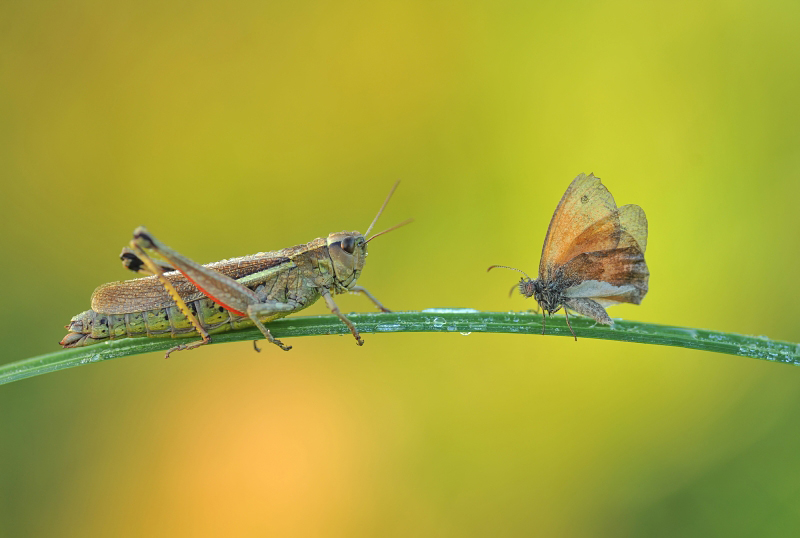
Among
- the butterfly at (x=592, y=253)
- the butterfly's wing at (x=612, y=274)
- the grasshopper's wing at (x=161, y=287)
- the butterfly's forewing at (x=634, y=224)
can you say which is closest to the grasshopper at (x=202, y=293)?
the grasshopper's wing at (x=161, y=287)

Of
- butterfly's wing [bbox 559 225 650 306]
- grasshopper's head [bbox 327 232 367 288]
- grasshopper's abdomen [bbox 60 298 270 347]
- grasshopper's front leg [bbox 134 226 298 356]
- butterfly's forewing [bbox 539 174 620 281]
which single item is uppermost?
butterfly's forewing [bbox 539 174 620 281]

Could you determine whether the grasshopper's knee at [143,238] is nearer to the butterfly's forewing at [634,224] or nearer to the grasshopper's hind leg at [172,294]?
the grasshopper's hind leg at [172,294]

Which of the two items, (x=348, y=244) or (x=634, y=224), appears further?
(x=348, y=244)

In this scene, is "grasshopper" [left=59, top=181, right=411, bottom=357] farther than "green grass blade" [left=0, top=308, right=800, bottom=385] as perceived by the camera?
Yes

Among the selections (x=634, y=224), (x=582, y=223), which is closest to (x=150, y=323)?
(x=582, y=223)

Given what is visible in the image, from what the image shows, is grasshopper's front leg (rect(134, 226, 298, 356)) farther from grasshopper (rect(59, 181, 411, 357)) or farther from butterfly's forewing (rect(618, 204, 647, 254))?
butterfly's forewing (rect(618, 204, 647, 254))

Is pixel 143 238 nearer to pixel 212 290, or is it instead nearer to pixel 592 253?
pixel 212 290

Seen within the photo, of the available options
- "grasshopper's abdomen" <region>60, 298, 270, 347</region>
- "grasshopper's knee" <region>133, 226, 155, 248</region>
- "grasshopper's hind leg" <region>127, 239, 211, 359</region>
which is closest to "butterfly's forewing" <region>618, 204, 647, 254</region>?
"grasshopper's abdomen" <region>60, 298, 270, 347</region>
